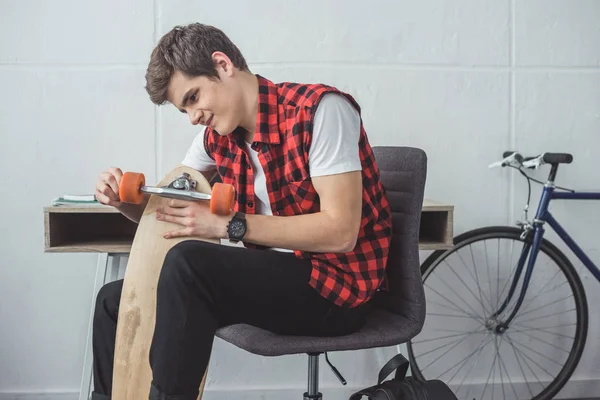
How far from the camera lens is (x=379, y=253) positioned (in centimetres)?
158

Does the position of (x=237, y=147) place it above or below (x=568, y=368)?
above

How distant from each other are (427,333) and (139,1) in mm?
1635

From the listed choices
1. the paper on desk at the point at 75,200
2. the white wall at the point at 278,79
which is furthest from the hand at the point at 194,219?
the white wall at the point at 278,79

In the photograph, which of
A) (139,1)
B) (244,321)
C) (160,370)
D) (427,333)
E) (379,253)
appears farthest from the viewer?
(427,333)

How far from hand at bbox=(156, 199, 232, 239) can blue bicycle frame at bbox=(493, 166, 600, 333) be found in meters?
1.41

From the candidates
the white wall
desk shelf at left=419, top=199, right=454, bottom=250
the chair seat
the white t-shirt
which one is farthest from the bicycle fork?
the white t-shirt

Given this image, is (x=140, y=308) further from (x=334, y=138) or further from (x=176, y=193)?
(x=334, y=138)

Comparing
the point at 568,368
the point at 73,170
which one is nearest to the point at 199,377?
the point at 73,170

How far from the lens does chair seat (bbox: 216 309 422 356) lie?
4.83 feet

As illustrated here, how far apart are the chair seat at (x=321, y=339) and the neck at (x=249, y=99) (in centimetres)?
47

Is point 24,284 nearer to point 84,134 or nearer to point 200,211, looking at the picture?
point 84,134

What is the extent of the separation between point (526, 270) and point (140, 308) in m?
1.51

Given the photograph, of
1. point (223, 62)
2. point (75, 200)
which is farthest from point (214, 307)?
point (75, 200)

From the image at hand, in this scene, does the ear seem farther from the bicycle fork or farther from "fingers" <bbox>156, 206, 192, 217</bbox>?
the bicycle fork
